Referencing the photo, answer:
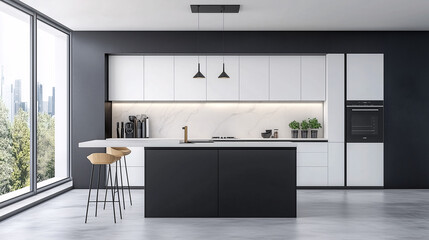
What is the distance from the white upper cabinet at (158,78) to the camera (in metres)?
7.87

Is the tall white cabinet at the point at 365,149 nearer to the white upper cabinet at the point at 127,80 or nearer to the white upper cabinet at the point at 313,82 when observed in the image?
the white upper cabinet at the point at 313,82

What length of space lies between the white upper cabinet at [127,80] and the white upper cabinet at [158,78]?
11cm

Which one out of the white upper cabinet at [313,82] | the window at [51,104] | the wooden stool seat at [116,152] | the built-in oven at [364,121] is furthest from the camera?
the white upper cabinet at [313,82]

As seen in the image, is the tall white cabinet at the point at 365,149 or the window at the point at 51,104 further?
the tall white cabinet at the point at 365,149

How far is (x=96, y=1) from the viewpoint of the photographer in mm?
5844

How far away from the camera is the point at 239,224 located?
16.7 ft

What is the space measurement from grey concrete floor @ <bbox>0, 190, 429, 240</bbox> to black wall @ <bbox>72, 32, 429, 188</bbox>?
1.40 m

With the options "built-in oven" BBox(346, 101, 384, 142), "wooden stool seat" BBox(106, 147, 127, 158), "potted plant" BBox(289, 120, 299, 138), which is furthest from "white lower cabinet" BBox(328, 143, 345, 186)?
"wooden stool seat" BBox(106, 147, 127, 158)

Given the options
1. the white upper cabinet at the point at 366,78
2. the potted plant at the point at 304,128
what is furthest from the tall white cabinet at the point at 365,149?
the potted plant at the point at 304,128

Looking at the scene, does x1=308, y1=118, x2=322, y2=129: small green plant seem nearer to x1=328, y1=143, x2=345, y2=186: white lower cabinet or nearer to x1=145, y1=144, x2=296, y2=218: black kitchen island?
x1=328, y1=143, x2=345, y2=186: white lower cabinet

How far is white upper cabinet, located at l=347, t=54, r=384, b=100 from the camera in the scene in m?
7.70

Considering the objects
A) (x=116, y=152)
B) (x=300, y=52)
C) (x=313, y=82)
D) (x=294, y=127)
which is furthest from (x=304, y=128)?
(x=116, y=152)

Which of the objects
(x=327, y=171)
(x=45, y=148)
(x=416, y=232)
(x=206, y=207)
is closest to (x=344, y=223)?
(x=416, y=232)

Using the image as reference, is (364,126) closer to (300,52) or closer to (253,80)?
(300,52)
